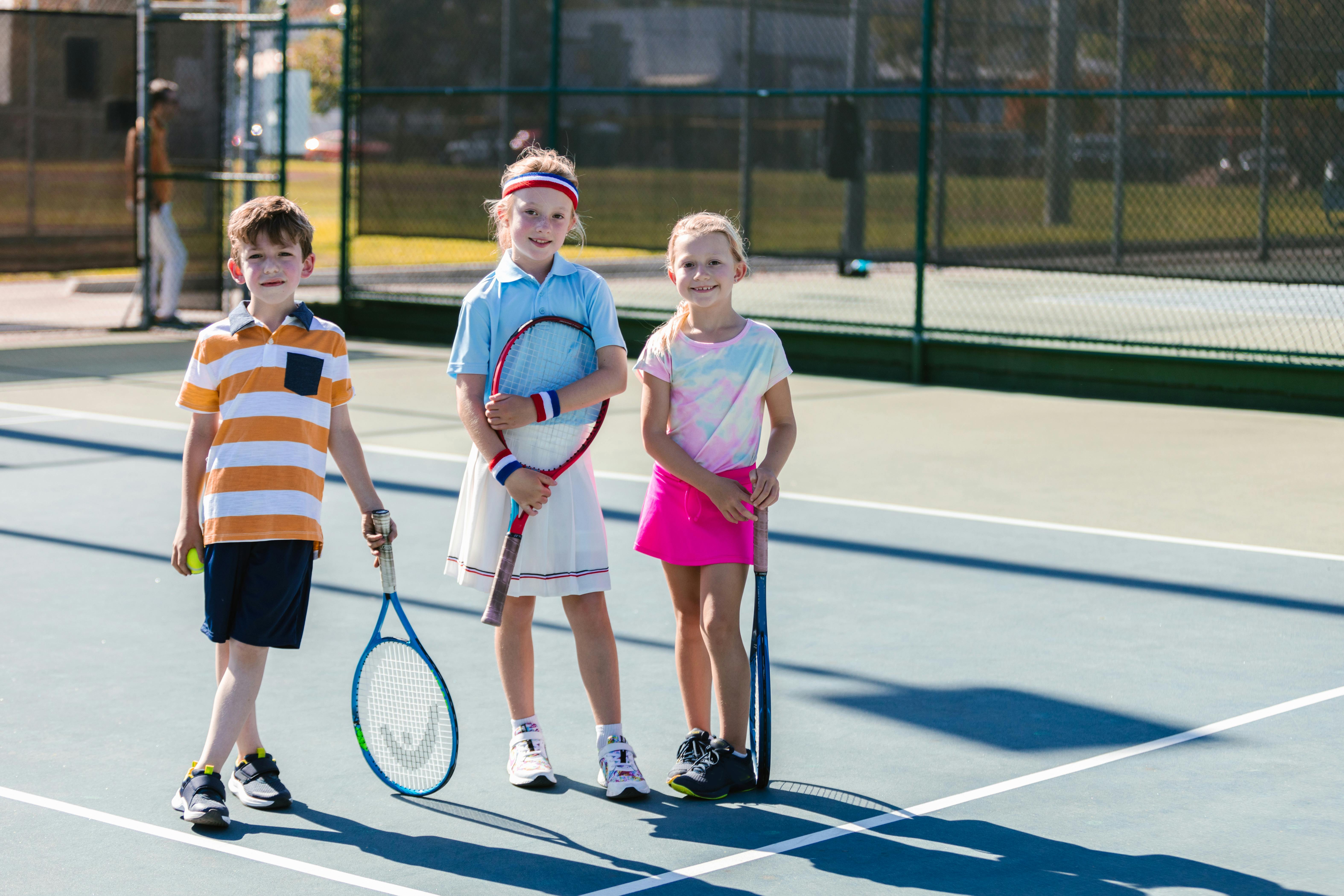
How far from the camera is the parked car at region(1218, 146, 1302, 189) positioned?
45.0 feet

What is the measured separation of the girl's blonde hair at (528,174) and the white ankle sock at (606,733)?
1.25 m

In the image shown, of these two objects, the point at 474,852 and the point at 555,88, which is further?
the point at 555,88

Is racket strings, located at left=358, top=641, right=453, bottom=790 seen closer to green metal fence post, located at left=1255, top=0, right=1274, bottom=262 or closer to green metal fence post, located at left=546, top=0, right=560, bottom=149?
green metal fence post, located at left=546, top=0, right=560, bottom=149

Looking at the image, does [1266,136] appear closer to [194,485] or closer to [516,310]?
[516,310]

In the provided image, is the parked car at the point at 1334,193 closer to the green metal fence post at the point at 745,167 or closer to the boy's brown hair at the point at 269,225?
the green metal fence post at the point at 745,167

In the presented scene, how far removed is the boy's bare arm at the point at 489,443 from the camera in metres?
4.32

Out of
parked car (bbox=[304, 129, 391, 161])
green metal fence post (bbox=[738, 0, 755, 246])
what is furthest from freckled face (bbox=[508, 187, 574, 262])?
parked car (bbox=[304, 129, 391, 161])

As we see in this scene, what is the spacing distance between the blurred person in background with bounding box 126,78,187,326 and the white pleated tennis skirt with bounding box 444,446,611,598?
11.3 meters

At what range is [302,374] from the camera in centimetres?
427

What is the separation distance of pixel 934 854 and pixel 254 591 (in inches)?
67.0

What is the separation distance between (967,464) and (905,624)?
351cm

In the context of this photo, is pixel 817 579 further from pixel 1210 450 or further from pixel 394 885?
pixel 1210 450

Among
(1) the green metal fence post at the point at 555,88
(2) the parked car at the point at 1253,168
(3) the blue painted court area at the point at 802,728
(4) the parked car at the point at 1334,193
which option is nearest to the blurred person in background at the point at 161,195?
(1) the green metal fence post at the point at 555,88

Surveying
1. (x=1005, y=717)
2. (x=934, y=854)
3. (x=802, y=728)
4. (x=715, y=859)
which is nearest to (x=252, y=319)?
(x=715, y=859)
